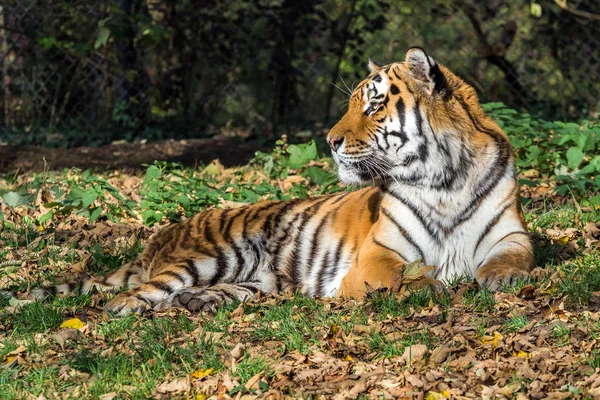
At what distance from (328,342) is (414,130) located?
4.34 feet

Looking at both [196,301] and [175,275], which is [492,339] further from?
[175,275]

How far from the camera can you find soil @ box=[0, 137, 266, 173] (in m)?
8.60

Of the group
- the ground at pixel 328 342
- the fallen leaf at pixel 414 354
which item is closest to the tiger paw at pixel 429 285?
the ground at pixel 328 342

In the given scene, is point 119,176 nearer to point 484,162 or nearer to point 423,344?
point 484,162

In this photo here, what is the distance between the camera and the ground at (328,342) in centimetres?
322

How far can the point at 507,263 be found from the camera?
4266 mm

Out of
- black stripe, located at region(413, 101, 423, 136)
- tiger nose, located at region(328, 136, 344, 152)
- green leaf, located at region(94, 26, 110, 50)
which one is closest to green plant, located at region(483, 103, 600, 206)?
black stripe, located at region(413, 101, 423, 136)

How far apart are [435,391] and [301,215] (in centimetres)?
220

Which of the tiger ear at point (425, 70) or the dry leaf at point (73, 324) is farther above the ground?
the tiger ear at point (425, 70)

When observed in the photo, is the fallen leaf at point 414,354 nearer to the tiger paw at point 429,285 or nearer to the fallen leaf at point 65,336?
the tiger paw at point 429,285

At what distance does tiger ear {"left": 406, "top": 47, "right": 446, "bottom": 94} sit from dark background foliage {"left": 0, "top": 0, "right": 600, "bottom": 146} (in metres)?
6.06

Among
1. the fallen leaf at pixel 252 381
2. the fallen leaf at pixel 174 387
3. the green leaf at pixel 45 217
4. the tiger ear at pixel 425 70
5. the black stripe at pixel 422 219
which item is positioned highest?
the tiger ear at pixel 425 70

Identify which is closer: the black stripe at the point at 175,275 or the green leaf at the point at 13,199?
the black stripe at the point at 175,275

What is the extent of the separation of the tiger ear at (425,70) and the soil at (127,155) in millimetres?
4261
